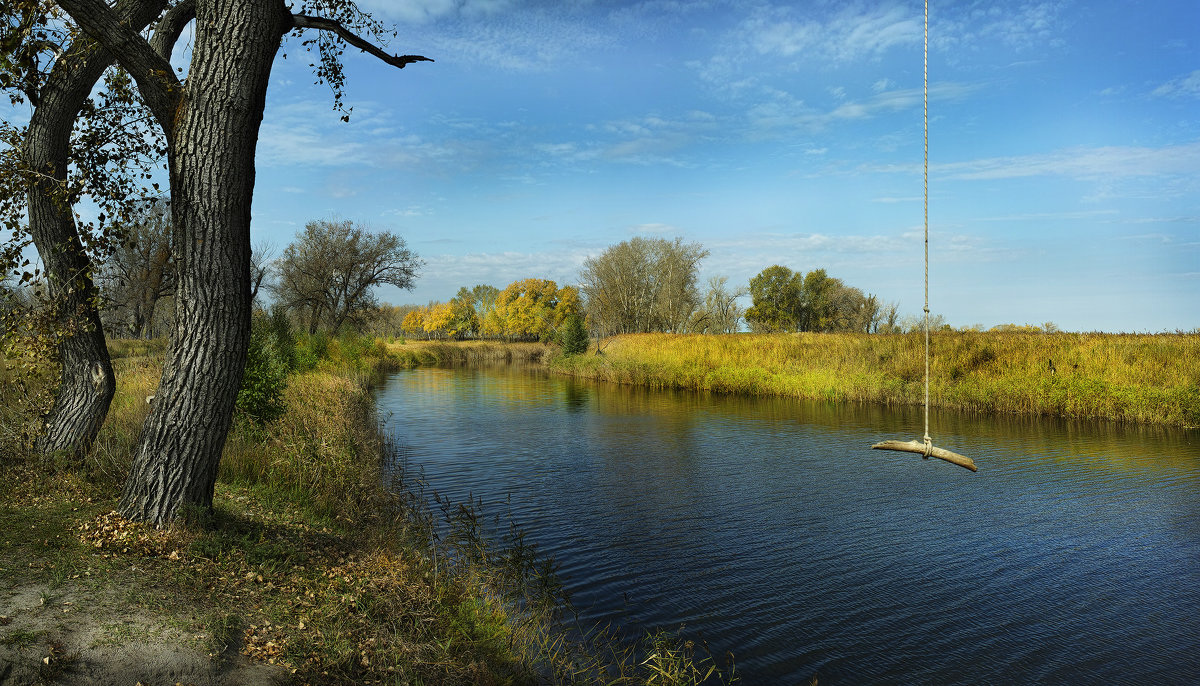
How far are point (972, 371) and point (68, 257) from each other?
26650 mm

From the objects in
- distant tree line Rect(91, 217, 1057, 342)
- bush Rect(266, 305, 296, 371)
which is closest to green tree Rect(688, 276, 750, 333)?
distant tree line Rect(91, 217, 1057, 342)

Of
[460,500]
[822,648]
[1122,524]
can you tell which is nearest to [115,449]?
[460,500]

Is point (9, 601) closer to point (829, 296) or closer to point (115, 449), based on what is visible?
point (115, 449)

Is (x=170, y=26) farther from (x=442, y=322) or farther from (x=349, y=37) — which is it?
(x=442, y=322)

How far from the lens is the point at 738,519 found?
10492 mm

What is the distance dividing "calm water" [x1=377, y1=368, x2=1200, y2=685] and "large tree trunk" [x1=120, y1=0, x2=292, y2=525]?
4.21m

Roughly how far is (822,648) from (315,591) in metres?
4.66

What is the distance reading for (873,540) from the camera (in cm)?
952

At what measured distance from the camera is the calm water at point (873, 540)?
6488 millimetres

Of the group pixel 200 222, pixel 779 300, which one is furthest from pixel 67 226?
→ pixel 779 300

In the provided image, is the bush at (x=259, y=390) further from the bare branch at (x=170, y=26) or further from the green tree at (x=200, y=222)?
the green tree at (x=200, y=222)

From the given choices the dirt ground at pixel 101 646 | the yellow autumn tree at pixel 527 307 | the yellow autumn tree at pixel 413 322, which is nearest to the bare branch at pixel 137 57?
the dirt ground at pixel 101 646

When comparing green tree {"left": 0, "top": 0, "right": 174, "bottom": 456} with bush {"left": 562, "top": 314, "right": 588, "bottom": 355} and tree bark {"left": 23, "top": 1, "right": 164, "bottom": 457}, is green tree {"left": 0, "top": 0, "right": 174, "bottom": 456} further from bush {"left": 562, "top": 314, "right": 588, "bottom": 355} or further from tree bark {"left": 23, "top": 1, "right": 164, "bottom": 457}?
bush {"left": 562, "top": 314, "right": 588, "bottom": 355}

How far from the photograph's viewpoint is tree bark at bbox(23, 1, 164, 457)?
7547 mm
